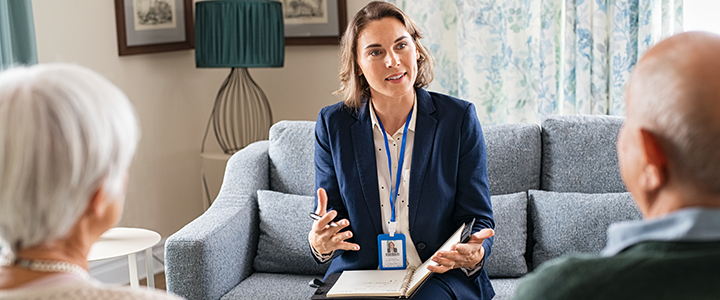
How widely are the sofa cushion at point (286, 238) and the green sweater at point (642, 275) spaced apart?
5.66ft

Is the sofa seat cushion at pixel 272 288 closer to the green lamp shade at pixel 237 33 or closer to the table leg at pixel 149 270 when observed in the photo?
the table leg at pixel 149 270

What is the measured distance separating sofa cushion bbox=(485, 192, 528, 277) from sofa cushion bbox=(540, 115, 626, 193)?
0.20 m

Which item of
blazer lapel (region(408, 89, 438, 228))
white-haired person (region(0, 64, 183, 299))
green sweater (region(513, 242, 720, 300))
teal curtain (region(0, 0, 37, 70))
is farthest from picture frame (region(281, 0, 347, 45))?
green sweater (region(513, 242, 720, 300))

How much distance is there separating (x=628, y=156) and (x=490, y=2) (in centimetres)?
246

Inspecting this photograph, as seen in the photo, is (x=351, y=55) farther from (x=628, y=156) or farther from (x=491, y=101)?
(x=628, y=156)

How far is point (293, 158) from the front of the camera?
267 cm

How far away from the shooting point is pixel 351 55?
7.45 feet

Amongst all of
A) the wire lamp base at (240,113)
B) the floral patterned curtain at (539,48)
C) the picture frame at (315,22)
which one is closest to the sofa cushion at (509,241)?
the floral patterned curtain at (539,48)

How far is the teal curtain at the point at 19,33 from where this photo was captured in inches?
108

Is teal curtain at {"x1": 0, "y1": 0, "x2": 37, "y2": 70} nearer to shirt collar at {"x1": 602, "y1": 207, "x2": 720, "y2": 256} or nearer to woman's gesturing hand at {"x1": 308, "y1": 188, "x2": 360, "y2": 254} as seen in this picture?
woman's gesturing hand at {"x1": 308, "y1": 188, "x2": 360, "y2": 254}

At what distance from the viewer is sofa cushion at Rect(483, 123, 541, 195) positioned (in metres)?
2.53

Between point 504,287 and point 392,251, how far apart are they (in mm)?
482

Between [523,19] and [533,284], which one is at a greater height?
[523,19]

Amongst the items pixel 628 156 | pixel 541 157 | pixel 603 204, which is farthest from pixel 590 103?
pixel 628 156
